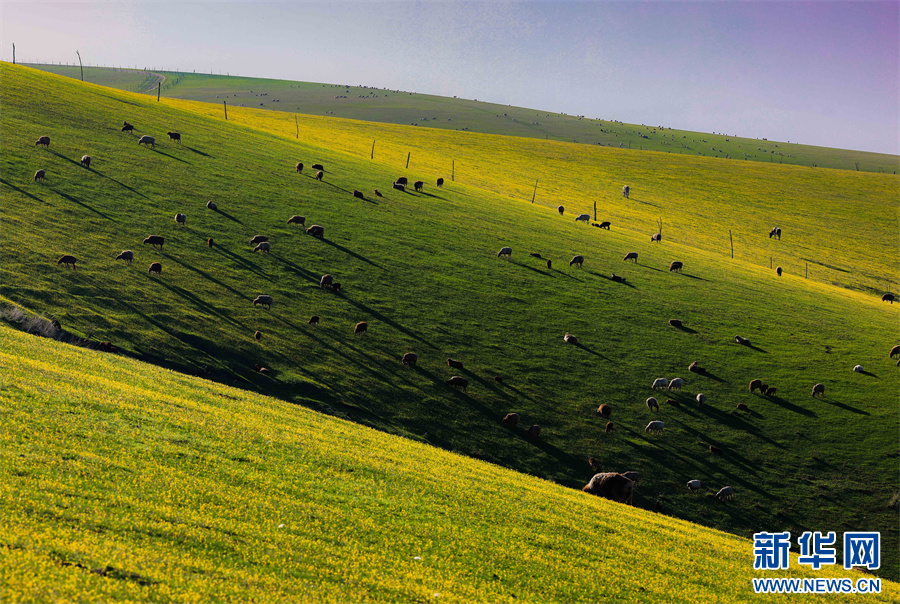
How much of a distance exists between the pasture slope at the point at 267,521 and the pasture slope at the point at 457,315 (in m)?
9.56

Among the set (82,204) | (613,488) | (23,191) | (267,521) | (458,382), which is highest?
(23,191)

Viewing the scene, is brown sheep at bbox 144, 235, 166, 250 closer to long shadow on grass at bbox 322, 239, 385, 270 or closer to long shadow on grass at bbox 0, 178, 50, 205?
long shadow on grass at bbox 0, 178, 50, 205

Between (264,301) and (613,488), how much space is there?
2503 centimetres

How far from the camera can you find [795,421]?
40.1m

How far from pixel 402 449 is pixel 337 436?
2.84 meters

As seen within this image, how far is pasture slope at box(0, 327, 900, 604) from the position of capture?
35.8ft

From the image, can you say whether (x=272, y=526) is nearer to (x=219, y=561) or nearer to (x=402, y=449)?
(x=219, y=561)

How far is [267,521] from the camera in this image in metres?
13.8

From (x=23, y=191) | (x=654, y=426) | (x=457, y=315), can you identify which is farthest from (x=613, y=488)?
(x=23, y=191)

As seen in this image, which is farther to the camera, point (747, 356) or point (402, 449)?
point (747, 356)

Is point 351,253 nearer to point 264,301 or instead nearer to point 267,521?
point 264,301

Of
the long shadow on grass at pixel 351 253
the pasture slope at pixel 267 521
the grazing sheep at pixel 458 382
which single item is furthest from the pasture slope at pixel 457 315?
the pasture slope at pixel 267 521

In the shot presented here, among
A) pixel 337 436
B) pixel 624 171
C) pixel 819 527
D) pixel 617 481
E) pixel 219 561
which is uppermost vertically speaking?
pixel 624 171

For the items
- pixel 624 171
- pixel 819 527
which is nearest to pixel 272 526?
pixel 819 527
